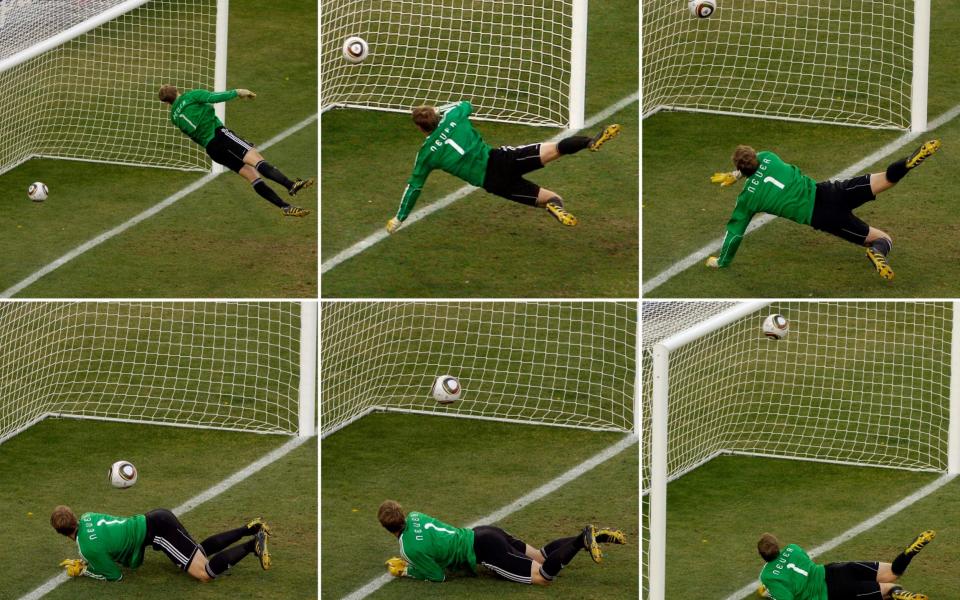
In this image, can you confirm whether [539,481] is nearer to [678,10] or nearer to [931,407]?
[931,407]

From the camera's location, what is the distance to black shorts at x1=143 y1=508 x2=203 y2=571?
1316 cm

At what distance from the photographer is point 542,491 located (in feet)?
46.5

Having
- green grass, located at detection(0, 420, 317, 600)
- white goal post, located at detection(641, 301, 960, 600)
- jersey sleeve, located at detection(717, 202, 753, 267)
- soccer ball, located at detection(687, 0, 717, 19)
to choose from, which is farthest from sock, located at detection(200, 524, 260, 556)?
soccer ball, located at detection(687, 0, 717, 19)

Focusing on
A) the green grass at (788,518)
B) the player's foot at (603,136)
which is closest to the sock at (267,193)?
the player's foot at (603,136)

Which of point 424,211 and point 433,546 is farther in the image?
point 424,211

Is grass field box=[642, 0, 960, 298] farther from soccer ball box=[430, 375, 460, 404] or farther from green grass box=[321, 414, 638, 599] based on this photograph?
soccer ball box=[430, 375, 460, 404]

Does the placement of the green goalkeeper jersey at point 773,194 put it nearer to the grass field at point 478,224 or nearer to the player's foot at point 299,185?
the grass field at point 478,224

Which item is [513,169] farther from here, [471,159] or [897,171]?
[897,171]

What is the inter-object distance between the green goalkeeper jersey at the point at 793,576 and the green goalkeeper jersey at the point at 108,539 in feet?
14.1

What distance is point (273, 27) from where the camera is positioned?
732 inches

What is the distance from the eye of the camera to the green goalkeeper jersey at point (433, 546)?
13.1 m

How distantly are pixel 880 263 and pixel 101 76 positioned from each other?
7905 millimetres

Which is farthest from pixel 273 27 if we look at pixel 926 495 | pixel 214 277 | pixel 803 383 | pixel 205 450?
pixel 926 495

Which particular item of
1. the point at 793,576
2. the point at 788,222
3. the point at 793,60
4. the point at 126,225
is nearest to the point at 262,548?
the point at 793,576
